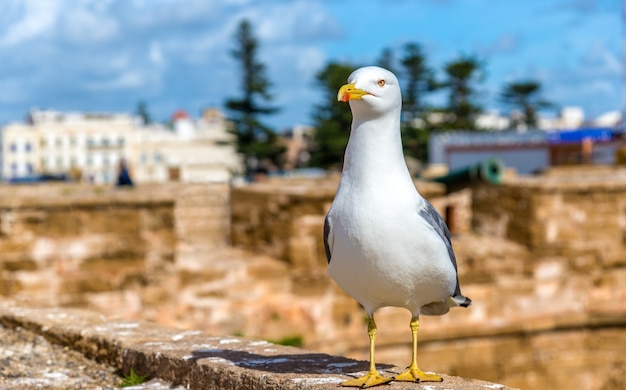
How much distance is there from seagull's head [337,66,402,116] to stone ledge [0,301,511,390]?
0.90m

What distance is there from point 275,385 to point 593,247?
9605 millimetres

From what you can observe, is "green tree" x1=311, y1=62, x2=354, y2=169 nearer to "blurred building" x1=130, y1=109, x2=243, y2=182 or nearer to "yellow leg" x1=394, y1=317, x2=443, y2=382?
"blurred building" x1=130, y1=109, x2=243, y2=182

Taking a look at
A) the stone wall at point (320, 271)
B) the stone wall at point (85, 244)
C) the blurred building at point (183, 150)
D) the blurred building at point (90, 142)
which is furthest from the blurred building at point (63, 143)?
the stone wall at point (85, 244)

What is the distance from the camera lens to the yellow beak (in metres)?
2.97

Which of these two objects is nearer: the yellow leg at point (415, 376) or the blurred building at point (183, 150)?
the yellow leg at point (415, 376)

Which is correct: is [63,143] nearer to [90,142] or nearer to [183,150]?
[90,142]

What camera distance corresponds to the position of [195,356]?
3.73m

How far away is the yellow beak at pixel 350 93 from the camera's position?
2.97 meters

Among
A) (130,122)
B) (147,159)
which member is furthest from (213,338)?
(130,122)

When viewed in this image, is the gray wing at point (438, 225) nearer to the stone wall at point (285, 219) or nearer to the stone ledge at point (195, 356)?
the stone ledge at point (195, 356)

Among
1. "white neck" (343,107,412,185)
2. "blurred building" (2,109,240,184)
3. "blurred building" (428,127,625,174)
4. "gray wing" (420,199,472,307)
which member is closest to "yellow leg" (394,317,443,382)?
"gray wing" (420,199,472,307)

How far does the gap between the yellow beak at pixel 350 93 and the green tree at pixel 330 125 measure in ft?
92.0

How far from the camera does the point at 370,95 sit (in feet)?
9.92

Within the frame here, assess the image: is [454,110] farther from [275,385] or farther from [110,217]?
[275,385]
